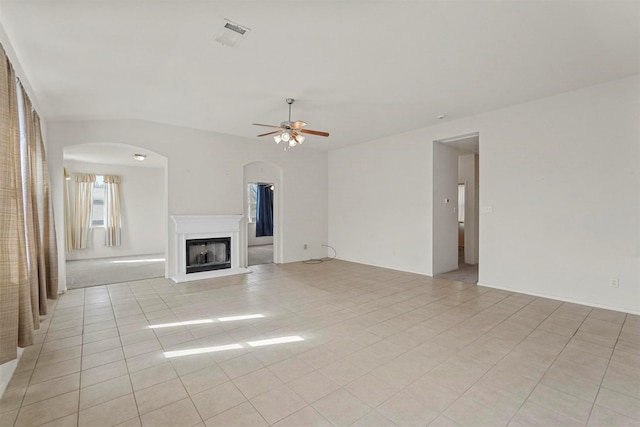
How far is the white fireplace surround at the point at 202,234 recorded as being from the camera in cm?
573

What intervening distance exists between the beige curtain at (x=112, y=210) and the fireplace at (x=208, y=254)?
420cm

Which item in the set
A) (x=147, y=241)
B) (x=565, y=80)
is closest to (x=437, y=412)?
(x=565, y=80)

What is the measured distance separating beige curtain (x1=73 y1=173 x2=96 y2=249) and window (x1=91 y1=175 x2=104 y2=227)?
0.12 metres

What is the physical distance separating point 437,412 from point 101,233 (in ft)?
31.7

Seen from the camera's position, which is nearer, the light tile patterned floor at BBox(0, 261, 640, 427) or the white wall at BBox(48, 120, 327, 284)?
the light tile patterned floor at BBox(0, 261, 640, 427)

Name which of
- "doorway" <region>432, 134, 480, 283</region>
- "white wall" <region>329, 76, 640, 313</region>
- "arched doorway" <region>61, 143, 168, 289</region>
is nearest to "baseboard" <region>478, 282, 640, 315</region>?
"white wall" <region>329, 76, 640, 313</region>

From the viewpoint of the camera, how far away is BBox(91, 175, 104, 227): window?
830 cm

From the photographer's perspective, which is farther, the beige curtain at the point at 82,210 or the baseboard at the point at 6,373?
the beige curtain at the point at 82,210

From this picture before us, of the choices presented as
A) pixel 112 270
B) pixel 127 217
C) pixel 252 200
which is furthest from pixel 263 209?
pixel 112 270

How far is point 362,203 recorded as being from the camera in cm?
727

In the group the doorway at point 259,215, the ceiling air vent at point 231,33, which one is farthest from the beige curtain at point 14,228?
the doorway at point 259,215

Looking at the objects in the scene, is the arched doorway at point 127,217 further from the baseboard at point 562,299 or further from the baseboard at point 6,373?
the baseboard at point 562,299

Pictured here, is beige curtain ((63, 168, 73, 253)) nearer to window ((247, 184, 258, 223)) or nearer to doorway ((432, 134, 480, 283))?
window ((247, 184, 258, 223))

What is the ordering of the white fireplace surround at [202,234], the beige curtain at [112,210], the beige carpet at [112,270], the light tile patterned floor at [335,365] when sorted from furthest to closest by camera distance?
the beige curtain at [112,210] < the white fireplace surround at [202,234] < the beige carpet at [112,270] < the light tile patterned floor at [335,365]
